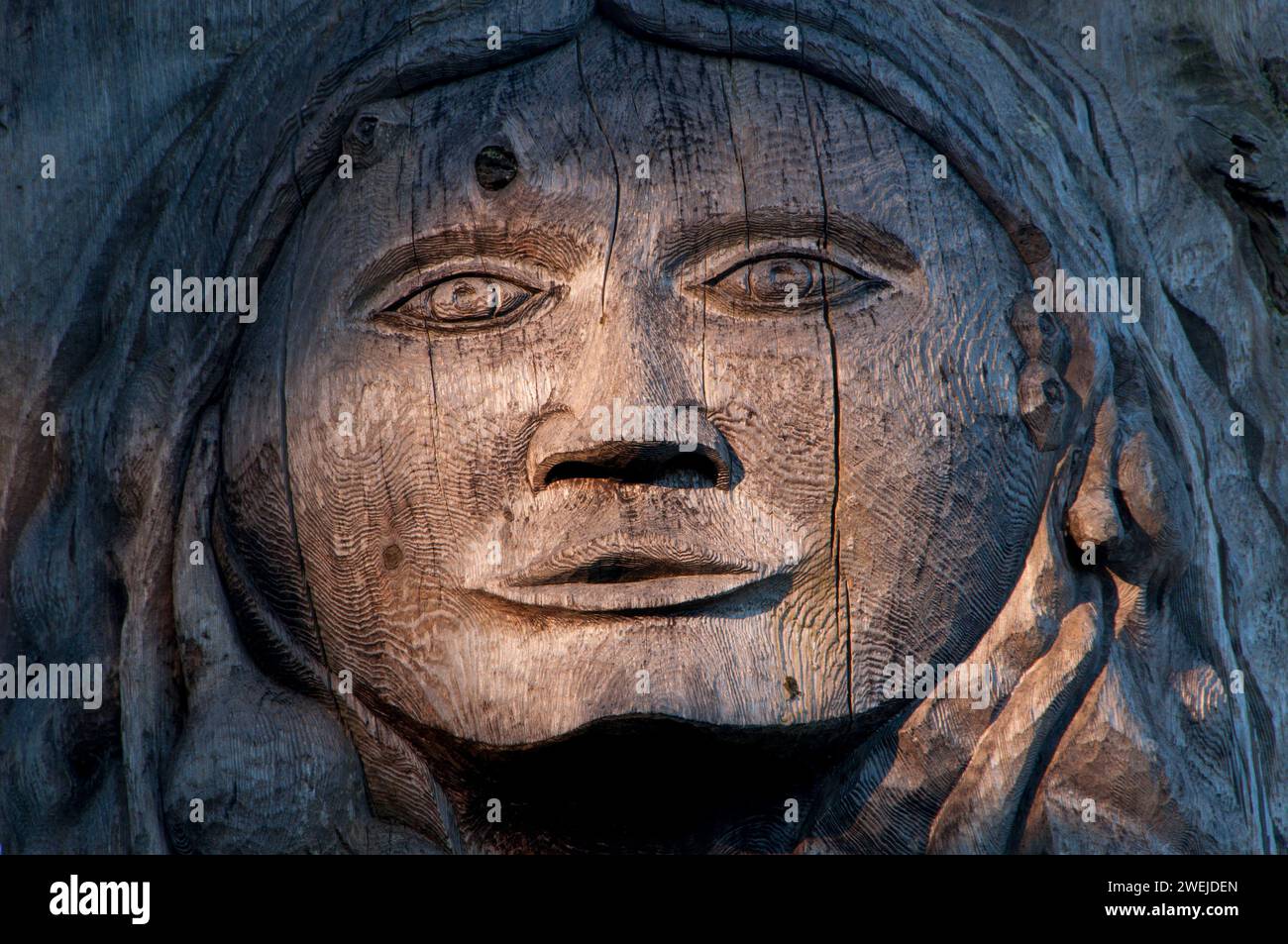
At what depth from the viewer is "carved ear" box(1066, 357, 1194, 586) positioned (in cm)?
311

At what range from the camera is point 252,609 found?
3123 millimetres

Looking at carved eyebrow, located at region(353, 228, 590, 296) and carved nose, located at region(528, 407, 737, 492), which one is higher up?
carved eyebrow, located at region(353, 228, 590, 296)

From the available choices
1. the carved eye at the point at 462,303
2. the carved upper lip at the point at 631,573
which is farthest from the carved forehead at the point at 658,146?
the carved upper lip at the point at 631,573

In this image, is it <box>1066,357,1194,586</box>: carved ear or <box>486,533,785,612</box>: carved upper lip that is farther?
<box>1066,357,1194,586</box>: carved ear

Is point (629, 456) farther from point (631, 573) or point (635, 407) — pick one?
point (631, 573)

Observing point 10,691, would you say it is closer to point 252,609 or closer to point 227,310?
point 252,609

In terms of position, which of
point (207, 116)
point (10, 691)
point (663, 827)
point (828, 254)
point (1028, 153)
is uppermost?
point (207, 116)

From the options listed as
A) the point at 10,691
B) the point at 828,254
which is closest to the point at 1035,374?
the point at 828,254

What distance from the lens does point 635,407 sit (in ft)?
9.61

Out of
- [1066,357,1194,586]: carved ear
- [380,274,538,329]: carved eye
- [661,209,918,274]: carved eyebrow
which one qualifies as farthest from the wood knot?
[1066,357,1194,586]: carved ear

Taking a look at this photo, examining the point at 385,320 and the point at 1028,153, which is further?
the point at 1028,153

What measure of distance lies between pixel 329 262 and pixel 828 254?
890 mm

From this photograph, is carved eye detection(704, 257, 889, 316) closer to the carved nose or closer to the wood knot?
the carved nose

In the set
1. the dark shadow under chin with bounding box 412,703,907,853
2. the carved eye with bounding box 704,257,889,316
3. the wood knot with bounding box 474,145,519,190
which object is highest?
the wood knot with bounding box 474,145,519,190
